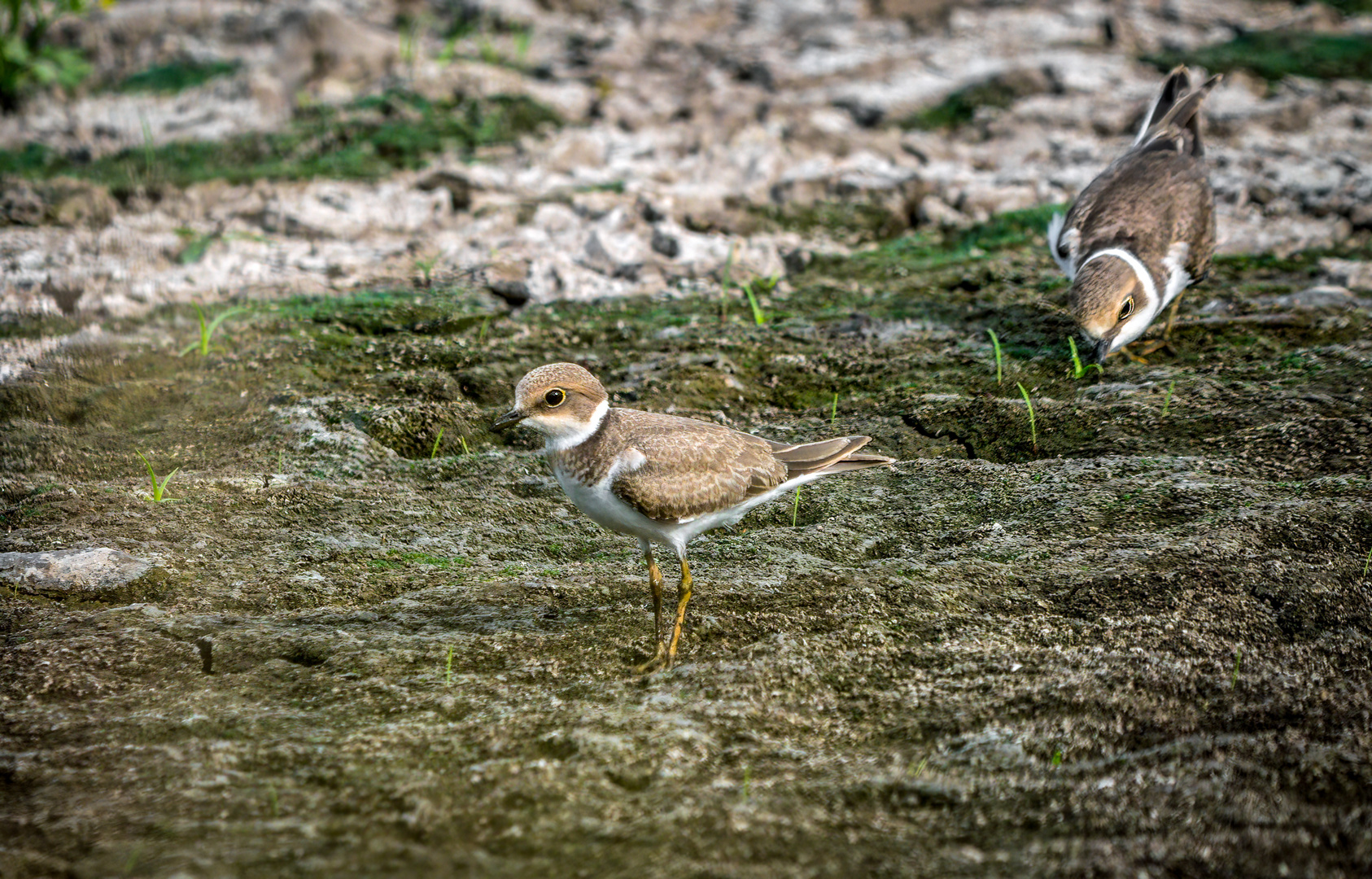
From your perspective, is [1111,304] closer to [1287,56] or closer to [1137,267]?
[1137,267]

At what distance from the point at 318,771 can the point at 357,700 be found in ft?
1.17

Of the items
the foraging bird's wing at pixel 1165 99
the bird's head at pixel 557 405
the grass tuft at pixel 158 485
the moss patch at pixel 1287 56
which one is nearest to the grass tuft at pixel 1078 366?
the foraging bird's wing at pixel 1165 99

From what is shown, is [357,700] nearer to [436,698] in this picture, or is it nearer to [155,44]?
[436,698]

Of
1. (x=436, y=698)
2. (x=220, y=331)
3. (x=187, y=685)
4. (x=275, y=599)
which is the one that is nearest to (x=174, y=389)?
(x=220, y=331)

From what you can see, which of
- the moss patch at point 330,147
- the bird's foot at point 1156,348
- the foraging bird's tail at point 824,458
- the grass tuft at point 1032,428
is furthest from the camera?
the moss patch at point 330,147

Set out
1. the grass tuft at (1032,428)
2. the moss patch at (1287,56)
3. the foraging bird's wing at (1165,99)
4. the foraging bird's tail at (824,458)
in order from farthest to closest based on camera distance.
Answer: the moss patch at (1287,56) < the foraging bird's wing at (1165,99) < the grass tuft at (1032,428) < the foraging bird's tail at (824,458)

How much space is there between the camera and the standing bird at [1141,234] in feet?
17.0

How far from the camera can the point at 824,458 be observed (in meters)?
4.00

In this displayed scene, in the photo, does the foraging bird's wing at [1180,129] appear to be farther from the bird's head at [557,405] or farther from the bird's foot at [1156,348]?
the bird's head at [557,405]

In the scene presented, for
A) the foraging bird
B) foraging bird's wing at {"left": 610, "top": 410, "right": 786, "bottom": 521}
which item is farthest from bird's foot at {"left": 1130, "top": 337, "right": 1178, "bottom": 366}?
foraging bird's wing at {"left": 610, "top": 410, "right": 786, "bottom": 521}

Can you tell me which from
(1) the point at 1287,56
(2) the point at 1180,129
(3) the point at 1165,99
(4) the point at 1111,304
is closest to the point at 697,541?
(4) the point at 1111,304

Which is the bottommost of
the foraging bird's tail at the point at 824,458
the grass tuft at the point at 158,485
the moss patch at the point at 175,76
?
the grass tuft at the point at 158,485

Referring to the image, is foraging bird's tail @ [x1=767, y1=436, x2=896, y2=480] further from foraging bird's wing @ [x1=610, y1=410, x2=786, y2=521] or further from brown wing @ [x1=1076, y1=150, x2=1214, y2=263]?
brown wing @ [x1=1076, y1=150, x2=1214, y2=263]

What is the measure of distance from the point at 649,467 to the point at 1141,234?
139 inches
